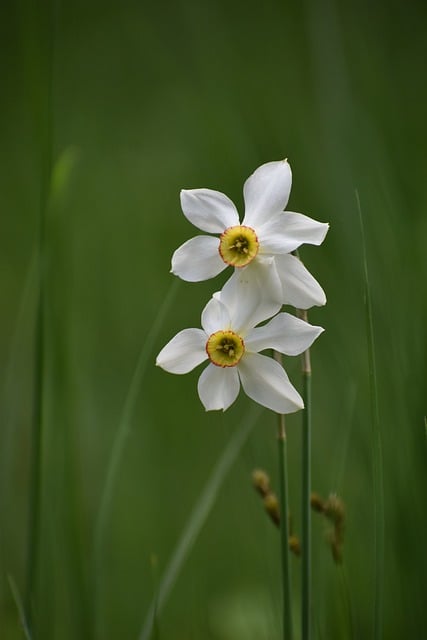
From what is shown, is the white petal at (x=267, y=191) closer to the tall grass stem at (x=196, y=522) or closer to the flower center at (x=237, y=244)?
the flower center at (x=237, y=244)

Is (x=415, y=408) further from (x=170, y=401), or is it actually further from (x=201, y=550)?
(x=170, y=401)

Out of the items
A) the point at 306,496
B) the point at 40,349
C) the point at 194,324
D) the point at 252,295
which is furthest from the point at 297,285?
the point at 194,324

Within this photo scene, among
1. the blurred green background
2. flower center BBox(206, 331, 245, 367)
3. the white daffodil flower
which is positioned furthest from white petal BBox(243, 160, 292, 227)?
the blurred green background

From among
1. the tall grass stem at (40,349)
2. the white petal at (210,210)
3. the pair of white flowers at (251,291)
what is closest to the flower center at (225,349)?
the pair of white flowers at (251,291)

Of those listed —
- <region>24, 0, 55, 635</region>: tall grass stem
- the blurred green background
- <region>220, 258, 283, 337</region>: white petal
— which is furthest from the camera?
the blurred green background

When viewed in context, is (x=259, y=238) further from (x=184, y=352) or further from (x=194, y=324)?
(x=194, y=324)

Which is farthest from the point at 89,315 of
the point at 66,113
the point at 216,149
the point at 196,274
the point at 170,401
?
the point at 196,274

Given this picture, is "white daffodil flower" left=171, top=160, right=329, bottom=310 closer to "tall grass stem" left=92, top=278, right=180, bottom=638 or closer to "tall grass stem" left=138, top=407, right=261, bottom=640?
"tall grass stem" left=92, top=278, right=180, bottom=638
